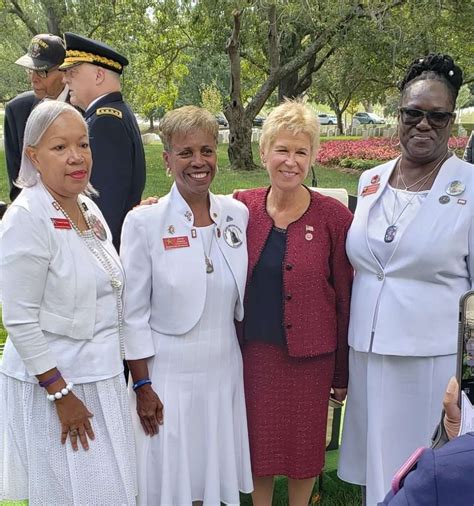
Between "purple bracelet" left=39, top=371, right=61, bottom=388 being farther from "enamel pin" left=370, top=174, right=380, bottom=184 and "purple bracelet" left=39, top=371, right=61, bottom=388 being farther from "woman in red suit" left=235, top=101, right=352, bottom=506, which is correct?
"enamel pin" left=370, top=174, right=380, bottom=184

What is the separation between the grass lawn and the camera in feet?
11.7

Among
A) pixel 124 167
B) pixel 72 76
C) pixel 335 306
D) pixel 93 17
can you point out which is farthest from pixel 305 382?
pixel 93 17

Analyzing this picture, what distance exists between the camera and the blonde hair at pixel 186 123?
8.46 ft

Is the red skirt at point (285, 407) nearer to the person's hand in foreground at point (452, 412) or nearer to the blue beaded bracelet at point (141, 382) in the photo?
the blue beaded bracelet at point (141, 382)

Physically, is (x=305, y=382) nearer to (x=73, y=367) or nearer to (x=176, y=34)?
(x=73, y=367)

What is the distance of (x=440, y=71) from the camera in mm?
2596

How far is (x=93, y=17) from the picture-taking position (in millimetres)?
18219

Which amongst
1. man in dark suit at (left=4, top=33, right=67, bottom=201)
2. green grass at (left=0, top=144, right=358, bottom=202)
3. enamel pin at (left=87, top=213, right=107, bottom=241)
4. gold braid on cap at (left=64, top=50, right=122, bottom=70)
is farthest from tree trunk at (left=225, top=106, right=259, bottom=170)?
enamel pin at (left=87, top=213, right=107, bottom=241)

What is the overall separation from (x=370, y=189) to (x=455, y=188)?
0.38 m

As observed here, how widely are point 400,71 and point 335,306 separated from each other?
1848cm

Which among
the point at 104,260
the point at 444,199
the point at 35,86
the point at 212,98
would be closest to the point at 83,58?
the point at 35,86

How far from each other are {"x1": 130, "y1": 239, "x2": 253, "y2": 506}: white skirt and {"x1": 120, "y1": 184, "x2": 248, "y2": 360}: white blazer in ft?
0.19

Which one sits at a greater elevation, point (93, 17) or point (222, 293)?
point (93, 17)

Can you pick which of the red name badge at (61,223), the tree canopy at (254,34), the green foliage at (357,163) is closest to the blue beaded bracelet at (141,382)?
the red name badge at (61,223)
